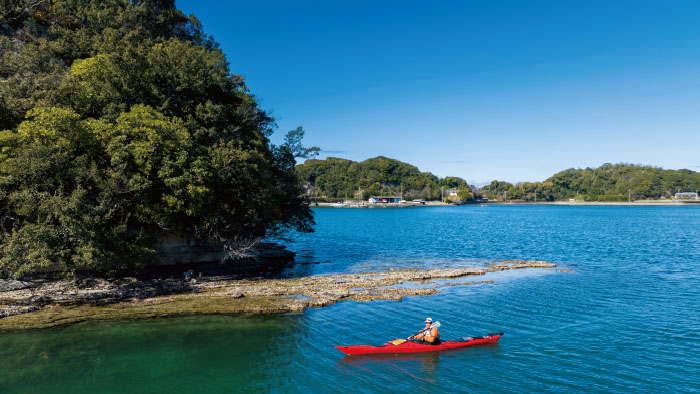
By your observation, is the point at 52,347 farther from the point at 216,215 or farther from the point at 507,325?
the point at 507,325

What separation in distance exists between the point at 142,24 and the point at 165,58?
10.5 meters

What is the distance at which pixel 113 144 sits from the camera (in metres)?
25.2

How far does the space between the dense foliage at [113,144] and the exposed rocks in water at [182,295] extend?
2255 mm

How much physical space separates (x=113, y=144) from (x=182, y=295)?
11.1 meters

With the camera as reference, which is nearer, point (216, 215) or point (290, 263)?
point (216, 215)

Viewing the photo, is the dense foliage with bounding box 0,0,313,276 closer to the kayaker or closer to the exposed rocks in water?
the exposed rocks in water

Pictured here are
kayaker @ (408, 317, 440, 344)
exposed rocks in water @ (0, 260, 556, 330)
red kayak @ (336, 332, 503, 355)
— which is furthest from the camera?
exposed rocks in water @ (0, 260, 556, 330)

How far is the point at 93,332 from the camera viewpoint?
19.9 meters

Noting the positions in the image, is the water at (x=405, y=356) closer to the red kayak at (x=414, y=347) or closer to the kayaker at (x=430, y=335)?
the red kayak at (x=414, y=347)

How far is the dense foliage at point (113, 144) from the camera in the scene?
76.1 feet

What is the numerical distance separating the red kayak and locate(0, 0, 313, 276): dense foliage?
16328 mm

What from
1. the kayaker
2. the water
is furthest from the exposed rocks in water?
the kayaker

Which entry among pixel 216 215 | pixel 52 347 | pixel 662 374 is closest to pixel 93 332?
pixel 52 347

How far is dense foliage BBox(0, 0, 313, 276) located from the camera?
76.1 ft
